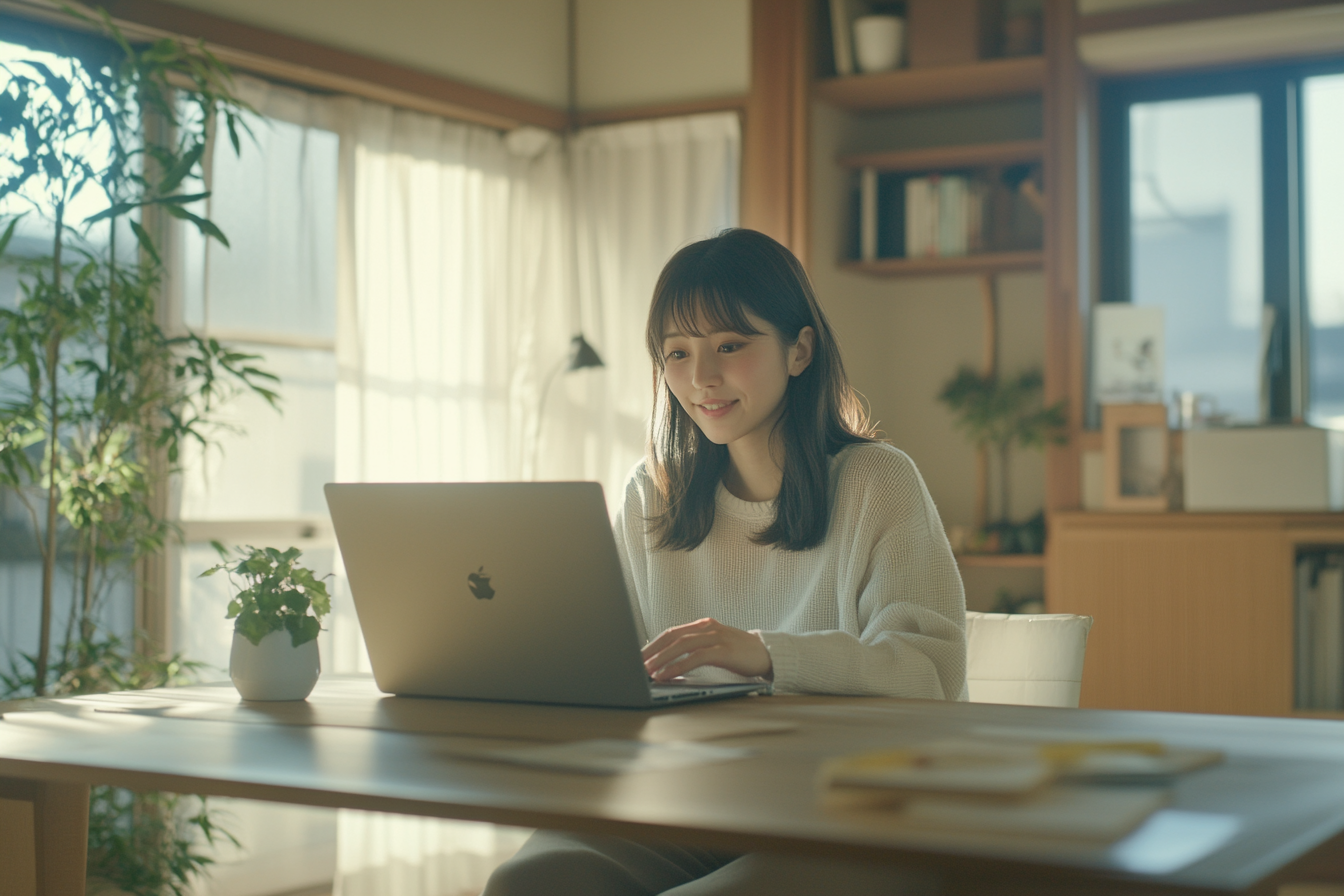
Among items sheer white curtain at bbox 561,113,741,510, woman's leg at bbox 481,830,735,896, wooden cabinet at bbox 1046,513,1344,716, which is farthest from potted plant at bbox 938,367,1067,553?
woman's leg at bbox 481,830,735,896

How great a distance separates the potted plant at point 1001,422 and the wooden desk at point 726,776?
274 centimetres

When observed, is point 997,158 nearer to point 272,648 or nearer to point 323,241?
point 323,241

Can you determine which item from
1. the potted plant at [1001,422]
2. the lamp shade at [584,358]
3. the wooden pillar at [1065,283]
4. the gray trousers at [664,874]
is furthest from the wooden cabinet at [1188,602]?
the gray trousers at [664,874]

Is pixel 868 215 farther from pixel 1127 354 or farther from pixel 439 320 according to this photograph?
pixel 439 320

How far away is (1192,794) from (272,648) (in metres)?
1.01

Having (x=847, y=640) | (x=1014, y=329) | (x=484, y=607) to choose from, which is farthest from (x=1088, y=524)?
(x=484, y=607)

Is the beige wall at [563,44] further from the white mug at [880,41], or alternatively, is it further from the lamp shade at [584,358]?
the lamp shade at [584,358]

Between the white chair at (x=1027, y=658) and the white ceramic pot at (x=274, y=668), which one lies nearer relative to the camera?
the white ceramic pot at (x=274, y=668)

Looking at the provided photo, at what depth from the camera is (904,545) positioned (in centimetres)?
179

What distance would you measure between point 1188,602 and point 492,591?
2591mm

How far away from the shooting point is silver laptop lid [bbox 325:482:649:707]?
1.40 meters

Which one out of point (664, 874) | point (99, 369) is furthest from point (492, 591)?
point (99, 369)

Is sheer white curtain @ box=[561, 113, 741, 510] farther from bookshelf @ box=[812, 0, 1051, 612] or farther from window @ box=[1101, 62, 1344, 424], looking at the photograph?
window @ box=[1101, 62, 1344, 424]

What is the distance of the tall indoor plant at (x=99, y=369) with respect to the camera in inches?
105
